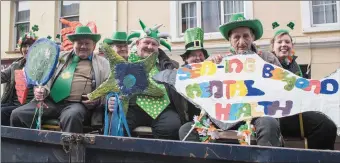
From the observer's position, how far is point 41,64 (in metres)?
2.78

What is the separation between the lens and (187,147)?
5.45ft

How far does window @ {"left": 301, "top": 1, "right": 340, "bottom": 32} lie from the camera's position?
699 centimetres

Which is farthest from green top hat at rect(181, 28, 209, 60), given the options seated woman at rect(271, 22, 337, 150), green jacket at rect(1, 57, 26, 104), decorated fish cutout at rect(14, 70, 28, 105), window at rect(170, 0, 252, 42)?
window at rect(170, 0, 252, 42)

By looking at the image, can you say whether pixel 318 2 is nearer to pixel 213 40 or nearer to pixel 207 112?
pixel 213 40

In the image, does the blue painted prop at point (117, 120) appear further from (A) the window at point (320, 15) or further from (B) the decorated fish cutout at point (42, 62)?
(A) the window at point (320, 15)

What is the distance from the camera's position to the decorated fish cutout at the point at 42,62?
2732 millimetres

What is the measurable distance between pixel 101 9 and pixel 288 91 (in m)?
7.23

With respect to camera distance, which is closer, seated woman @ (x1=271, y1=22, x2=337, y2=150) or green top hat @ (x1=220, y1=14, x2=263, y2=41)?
seated woman @ (x1=271, y1=22, x2=337, y2=150)

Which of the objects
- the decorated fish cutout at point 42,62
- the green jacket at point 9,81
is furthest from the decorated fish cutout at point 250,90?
the green jacket at point 9,81

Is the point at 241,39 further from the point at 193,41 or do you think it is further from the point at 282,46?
the point at 193,41

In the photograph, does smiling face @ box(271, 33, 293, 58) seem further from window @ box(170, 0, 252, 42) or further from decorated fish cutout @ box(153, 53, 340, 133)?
window @ box(170, 0, 252, 42)

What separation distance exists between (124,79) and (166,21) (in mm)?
5777

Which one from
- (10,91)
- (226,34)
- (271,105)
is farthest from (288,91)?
(10,91)

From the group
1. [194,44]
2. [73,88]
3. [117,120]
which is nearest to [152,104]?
[117,120]
